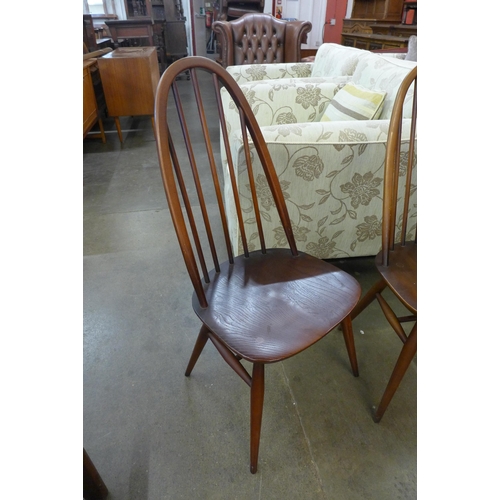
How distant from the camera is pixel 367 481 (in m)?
0.89

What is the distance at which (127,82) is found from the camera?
9.54 ft

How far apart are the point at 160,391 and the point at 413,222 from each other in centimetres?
119

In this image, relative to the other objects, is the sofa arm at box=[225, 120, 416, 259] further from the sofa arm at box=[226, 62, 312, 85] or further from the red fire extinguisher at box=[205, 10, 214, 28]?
the red fire extinguisher at box=[205, 10, 214, 28]

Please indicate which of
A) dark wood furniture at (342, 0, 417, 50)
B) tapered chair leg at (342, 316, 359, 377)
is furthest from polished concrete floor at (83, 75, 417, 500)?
dark wood furniture at (342, 0, 417, 50)

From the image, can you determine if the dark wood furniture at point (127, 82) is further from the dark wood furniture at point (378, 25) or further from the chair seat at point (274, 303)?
the dark wood furniture at point (378, 25)

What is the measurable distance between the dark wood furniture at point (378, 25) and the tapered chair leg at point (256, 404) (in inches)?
193

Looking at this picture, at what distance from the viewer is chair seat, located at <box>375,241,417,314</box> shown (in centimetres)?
84

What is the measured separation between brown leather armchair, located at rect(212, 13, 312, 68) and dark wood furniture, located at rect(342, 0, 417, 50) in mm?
1683

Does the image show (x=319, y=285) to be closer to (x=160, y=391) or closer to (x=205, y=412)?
(x=205, y=412)

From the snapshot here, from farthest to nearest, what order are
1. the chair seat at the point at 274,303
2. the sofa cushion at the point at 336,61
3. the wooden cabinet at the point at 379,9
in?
the wooden cabinet at the point at 379,9, the sofa cushion at the point at 336,61, the chair seat at the point at 274,303

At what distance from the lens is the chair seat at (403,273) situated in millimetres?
838

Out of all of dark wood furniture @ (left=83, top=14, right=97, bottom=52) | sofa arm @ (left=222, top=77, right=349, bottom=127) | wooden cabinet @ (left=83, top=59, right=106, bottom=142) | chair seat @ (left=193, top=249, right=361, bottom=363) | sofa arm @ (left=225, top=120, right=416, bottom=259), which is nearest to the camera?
chair seat @ (left=193, top=249, right=361, bottom=363)

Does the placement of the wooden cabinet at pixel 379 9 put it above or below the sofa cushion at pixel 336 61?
above

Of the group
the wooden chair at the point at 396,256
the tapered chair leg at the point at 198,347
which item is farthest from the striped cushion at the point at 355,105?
the tapered chair leg at the point at 198,347
